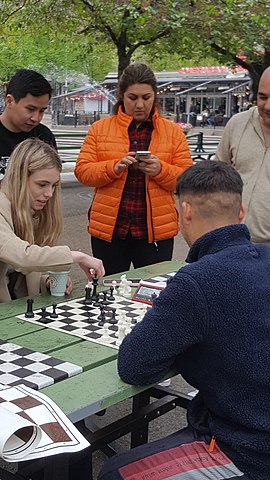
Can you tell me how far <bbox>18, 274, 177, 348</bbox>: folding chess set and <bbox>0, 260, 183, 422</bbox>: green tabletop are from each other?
0.19 feet

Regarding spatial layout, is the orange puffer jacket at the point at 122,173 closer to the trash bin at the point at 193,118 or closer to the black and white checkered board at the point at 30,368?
the black and white checkered board at the point at 30,368

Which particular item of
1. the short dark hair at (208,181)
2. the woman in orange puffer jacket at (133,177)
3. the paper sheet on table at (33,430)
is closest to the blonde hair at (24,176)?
the woman in orange puffer jacket at (133,177)

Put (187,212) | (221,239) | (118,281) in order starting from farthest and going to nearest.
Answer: (118,281)
(187,212)
(221,239)

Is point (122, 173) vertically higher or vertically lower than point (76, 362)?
higher

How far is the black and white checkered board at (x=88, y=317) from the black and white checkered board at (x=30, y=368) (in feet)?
0.91

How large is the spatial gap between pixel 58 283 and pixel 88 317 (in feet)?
1.17

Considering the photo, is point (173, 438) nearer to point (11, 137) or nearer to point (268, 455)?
point (268, 455)

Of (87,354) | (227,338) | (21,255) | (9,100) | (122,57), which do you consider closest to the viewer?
(227,338)

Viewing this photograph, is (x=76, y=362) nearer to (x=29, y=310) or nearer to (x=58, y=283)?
(x=29, y=310)

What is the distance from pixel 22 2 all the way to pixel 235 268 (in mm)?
8387

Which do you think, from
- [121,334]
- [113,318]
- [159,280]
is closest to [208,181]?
[121,334]

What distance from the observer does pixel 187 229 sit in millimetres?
2135

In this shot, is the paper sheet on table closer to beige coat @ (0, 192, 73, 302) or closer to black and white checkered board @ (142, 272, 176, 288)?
beige coat @ (0, 192, 73, 302)

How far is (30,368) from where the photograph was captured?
6.86 ft
